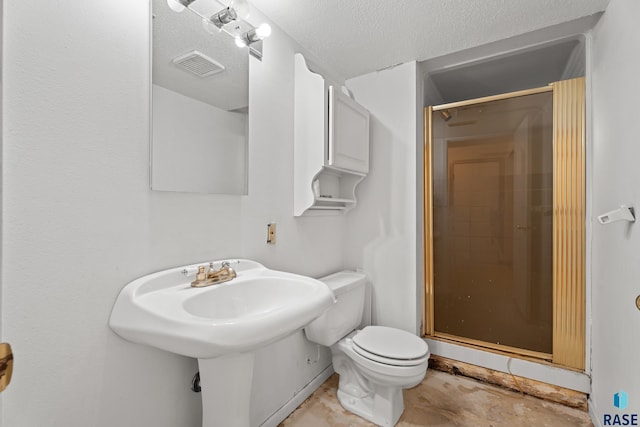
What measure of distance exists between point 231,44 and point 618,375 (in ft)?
7.49

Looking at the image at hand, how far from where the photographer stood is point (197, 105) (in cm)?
121

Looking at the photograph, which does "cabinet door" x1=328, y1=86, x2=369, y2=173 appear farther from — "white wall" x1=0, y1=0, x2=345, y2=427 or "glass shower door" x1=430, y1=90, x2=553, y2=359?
"white wall" x1=0, y1=0, x2=345, y2=427

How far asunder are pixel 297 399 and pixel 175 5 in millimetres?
2030

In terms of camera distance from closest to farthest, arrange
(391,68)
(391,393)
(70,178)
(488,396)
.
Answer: (70,178) → (391,393) → (488,396) → (391,68)

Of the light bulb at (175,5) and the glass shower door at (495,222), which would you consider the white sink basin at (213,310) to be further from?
the glass shower door at (495,222)

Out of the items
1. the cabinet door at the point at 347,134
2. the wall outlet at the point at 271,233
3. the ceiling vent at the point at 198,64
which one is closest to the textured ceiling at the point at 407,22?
the cabinet door at the point at 347,134

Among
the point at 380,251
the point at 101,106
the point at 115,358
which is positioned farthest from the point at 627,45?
the point at 115,358

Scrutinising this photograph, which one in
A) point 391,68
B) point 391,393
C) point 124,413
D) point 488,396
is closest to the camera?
point 124,413

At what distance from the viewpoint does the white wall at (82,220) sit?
76 cm

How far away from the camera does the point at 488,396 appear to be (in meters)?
1.81

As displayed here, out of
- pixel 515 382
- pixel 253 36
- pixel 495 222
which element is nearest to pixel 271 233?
pixel 253 36

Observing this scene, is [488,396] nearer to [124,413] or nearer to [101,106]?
[124,413]

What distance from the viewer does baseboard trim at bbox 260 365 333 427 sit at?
5.06ft

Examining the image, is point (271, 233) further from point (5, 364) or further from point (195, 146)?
point (5, 364)
